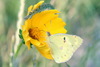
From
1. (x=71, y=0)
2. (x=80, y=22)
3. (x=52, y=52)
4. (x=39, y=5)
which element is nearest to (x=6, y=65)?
(x=71, y=0)

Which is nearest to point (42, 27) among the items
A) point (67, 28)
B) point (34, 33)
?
point (34, 33)

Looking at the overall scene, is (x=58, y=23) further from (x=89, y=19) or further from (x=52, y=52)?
(x=89, y=19)

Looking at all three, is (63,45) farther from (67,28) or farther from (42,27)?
(67,28)

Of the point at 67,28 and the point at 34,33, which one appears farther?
the point at 67,28

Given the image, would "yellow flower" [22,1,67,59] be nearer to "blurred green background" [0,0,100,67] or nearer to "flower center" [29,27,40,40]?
"flower center" [29,27,40,40]

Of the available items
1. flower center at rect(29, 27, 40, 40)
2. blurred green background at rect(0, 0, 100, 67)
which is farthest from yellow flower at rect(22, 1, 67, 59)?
blurred green background at rect(0, 0, 100, 67)

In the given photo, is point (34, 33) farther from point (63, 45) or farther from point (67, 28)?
point (67, 28)
